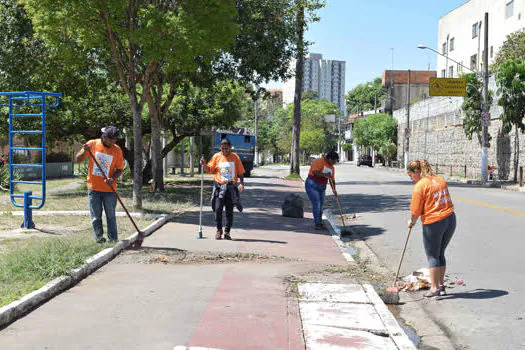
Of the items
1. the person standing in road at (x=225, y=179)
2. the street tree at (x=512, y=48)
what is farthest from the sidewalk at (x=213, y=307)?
the street tree at (x=512, y=48)

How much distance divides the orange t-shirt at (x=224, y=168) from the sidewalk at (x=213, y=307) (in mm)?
1407

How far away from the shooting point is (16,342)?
184 inches

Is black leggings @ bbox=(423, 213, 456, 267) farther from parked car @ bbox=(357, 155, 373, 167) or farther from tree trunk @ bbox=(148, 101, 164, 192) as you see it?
parked car @ bbox=(357, 155, 373, 167)

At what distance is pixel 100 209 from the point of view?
9031mm

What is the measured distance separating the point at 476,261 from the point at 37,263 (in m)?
6.07

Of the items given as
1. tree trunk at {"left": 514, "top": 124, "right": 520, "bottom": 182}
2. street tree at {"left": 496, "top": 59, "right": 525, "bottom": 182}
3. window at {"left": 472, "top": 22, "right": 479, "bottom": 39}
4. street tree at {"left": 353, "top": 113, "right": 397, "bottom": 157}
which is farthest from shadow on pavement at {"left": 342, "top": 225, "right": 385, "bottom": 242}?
street tree at {"left": 353, "top": 113, "right": 397, "bottom": 157}

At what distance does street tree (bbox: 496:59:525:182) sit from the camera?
29172 millimetres

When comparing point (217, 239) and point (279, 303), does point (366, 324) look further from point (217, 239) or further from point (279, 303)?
point (217, 239)

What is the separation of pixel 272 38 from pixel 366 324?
640 inches

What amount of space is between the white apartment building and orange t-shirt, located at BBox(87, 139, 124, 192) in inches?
1342

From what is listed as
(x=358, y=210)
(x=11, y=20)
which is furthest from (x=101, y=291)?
(x=11, y=20)

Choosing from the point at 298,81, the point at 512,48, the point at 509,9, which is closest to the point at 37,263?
the point at 298,81

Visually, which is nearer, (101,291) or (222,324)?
(222,324)

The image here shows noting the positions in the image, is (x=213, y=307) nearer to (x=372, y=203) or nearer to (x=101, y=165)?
(x=101, y=165)
